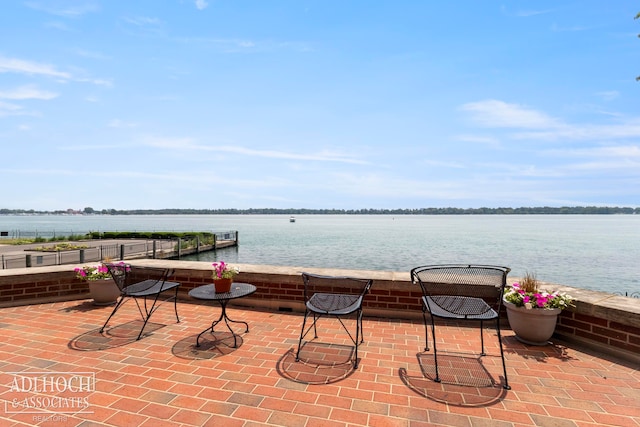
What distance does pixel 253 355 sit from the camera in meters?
3.53

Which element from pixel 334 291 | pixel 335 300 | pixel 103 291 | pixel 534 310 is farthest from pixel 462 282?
pixel 103 291

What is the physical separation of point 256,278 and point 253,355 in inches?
76.6

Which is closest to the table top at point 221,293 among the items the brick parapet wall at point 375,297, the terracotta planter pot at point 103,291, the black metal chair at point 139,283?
the black metal chair at point 139,283

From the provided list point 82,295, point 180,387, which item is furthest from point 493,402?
point 82,295

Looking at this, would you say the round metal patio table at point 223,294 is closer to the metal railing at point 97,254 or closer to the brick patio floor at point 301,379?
the brick patio floor at point 301,379

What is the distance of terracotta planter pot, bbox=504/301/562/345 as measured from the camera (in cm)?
376

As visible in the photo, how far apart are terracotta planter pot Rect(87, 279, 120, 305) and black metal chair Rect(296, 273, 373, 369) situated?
3.13 metres

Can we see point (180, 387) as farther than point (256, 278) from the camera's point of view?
No

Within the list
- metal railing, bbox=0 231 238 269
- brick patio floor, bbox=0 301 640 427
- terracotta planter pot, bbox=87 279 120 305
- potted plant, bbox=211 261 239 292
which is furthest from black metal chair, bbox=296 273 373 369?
metal railing, bbox=0 231 238 269

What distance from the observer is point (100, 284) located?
527 cm

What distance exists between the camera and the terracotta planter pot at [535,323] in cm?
376

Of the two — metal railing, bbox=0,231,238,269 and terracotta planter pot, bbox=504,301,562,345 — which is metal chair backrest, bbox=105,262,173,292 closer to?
terracotta planter pot, bbox=504,301,562,345

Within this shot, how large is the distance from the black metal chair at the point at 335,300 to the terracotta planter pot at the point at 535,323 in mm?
1792

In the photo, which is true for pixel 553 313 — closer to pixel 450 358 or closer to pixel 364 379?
pixel 450 358
